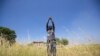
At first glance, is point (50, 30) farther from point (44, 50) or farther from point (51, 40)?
point (44, 50)

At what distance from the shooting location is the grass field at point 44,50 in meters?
4.61

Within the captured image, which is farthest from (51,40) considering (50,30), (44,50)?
(44,50)

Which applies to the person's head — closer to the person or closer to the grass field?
the person

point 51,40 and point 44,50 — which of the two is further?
point 44,50

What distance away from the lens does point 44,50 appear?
5.23 meters

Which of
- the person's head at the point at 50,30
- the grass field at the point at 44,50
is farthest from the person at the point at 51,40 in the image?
the grass field at the point at 44,50

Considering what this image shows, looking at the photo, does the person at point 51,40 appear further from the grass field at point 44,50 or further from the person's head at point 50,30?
the grass field at point 44,50

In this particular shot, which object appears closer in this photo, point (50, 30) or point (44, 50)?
point (50, 30)

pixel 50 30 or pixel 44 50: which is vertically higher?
pixel 50 30

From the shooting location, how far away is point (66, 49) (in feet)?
18.3

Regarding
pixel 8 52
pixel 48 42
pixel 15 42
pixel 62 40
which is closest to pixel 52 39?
pixel 48 42

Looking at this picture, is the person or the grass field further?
the grass field

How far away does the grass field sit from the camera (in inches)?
181

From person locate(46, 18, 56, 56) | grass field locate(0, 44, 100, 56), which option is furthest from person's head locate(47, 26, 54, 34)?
grass field locate(0, 44, 100, 56)
